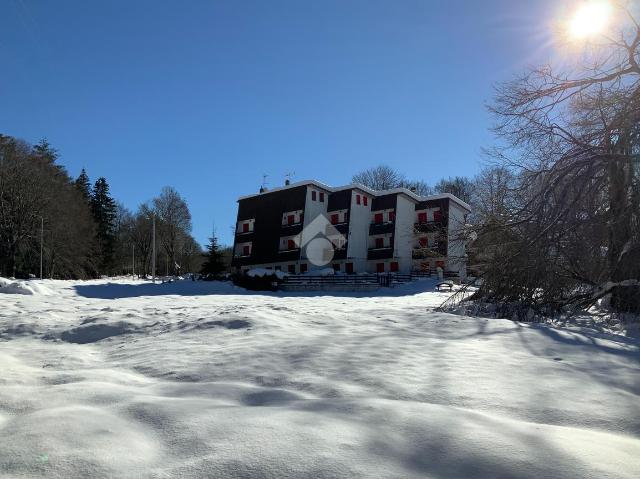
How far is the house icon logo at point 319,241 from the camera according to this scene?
150ft

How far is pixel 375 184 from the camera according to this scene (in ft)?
226

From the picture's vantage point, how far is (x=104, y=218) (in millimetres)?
69562

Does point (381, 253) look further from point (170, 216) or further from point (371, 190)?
point (170, 216)

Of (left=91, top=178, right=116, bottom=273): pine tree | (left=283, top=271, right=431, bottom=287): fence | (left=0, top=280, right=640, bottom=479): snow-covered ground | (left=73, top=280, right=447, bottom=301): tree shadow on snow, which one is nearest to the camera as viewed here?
(left=0, top=280, right=640, bottom=479): snow-covered ground

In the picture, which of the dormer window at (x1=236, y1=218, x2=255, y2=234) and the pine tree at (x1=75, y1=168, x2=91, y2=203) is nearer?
the dormer window at (x1=236, y1=218, x2=255, y2=234)

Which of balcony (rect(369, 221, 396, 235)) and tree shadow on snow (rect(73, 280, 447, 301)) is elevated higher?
balcony (rect(369, 221, 396, 235))

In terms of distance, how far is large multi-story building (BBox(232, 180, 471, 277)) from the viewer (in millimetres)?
44875

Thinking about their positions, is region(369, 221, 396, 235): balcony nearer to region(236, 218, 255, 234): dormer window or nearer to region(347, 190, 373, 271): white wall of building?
region(347, 190, 373, 271): white wall of building

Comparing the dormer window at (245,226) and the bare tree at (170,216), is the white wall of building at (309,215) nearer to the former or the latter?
the dormer window at (245,226)

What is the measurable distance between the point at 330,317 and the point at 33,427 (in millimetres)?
6845

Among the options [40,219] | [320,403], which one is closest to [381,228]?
[40,219]

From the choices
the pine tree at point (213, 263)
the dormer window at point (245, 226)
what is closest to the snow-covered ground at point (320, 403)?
the pine tree at point (213, 263)

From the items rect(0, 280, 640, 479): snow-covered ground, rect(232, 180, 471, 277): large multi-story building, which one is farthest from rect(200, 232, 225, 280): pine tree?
rect(0, 280, 640, 479): snow-covered ground

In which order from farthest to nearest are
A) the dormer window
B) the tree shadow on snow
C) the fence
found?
the dormer window < the fence < the tree shadow on snow
